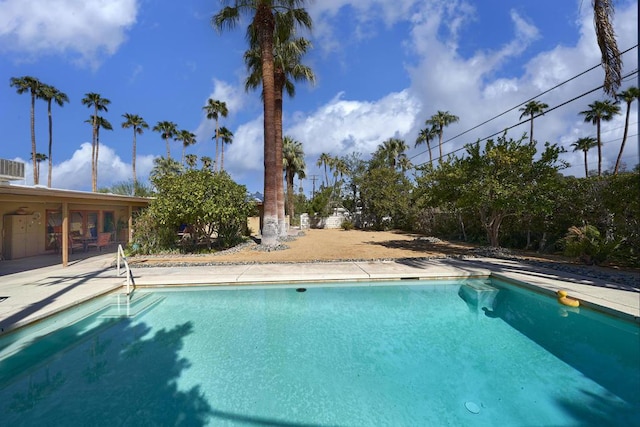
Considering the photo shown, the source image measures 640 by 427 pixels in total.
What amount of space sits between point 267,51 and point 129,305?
11.6 meters

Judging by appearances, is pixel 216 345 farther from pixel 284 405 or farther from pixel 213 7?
pixel 213 7

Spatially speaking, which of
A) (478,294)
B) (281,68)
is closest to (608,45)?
(478,294)

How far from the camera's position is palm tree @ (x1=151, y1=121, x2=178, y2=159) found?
32.8m

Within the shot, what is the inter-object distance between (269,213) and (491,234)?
9.63 metres

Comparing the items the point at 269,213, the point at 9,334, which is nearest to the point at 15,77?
the point at 269,213

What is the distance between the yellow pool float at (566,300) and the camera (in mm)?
4988

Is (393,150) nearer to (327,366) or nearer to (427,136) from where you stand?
(427,136)

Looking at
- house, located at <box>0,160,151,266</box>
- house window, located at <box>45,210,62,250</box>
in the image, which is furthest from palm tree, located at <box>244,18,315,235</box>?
house window, located at <box>45,210,62,250</box>

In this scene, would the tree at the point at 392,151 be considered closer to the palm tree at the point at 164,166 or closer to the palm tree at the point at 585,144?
the palm tree at the point at 585,144

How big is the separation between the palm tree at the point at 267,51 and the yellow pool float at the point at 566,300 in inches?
408

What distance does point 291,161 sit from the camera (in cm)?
3123

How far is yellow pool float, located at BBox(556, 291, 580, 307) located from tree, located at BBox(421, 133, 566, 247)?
5.04 m

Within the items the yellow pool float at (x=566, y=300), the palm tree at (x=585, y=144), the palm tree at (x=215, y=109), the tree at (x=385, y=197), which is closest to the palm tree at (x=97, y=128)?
the palm tree at (x=215, y=109)

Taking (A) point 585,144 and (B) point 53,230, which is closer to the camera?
(B) point 53,230
